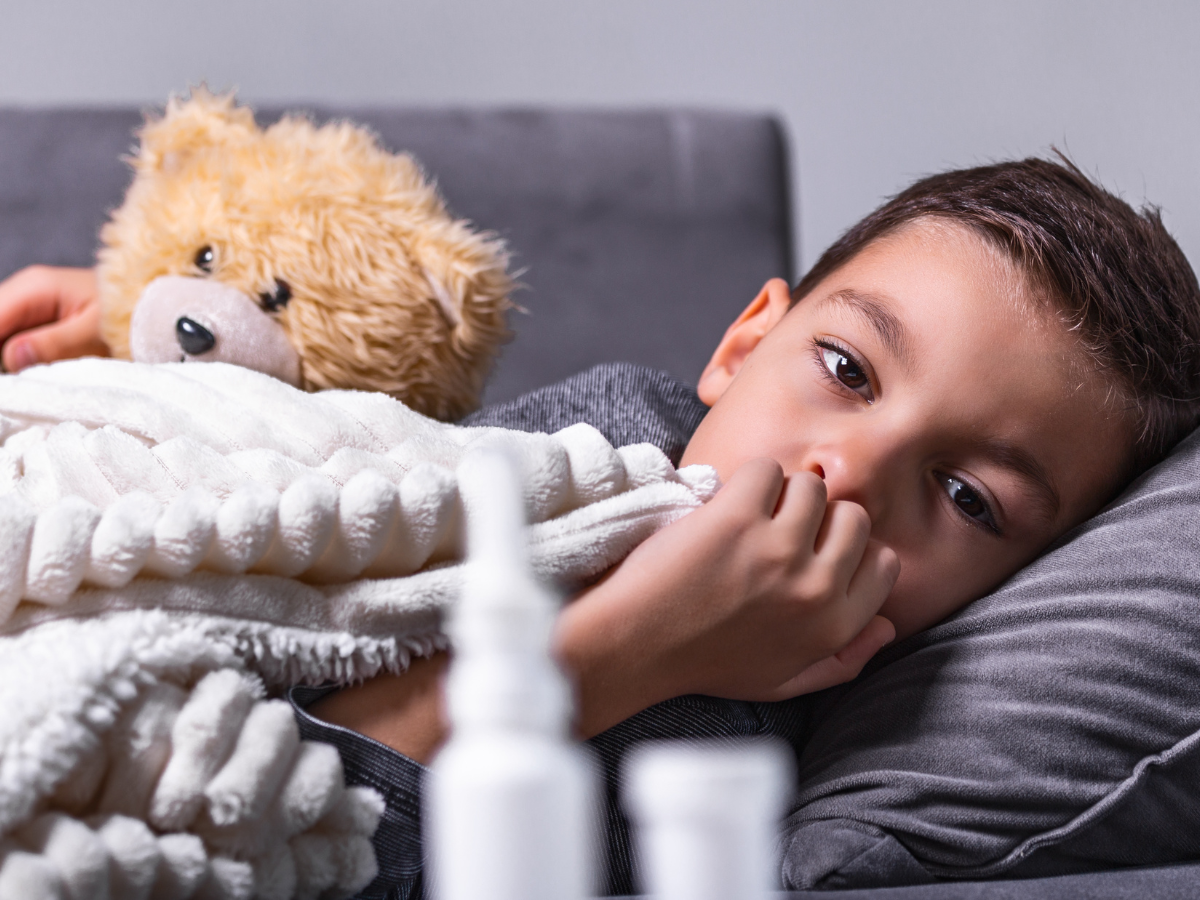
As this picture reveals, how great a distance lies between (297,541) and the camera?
471 millimetres

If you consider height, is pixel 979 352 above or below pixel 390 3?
below

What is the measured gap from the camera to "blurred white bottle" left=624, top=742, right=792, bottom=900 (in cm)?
24

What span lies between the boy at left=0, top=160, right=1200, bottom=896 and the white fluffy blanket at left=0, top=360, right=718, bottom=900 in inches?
1.7

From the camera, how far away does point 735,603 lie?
59 cm

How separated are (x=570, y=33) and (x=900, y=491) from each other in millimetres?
1351

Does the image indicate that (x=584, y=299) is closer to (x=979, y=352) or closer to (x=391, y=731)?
(x=979, y=352)

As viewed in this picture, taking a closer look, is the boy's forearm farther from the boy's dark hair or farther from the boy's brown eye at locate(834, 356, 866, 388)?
the boy's dark hair

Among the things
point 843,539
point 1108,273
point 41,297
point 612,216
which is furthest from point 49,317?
point 1108,273

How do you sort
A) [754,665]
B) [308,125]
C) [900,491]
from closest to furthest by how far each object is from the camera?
[754,665] < [900,491] < [308,125]

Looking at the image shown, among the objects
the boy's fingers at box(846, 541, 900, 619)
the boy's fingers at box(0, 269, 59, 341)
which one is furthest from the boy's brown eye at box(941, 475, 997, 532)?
the boy's fingers at box(0, 269, 59, 341)

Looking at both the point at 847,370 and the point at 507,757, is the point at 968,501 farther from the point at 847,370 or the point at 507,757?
the point at 507,757

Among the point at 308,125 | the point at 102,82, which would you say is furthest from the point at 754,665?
the point at 102,82

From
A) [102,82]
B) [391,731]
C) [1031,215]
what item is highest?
[1031,215]

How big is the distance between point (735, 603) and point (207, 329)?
1.86 ft
